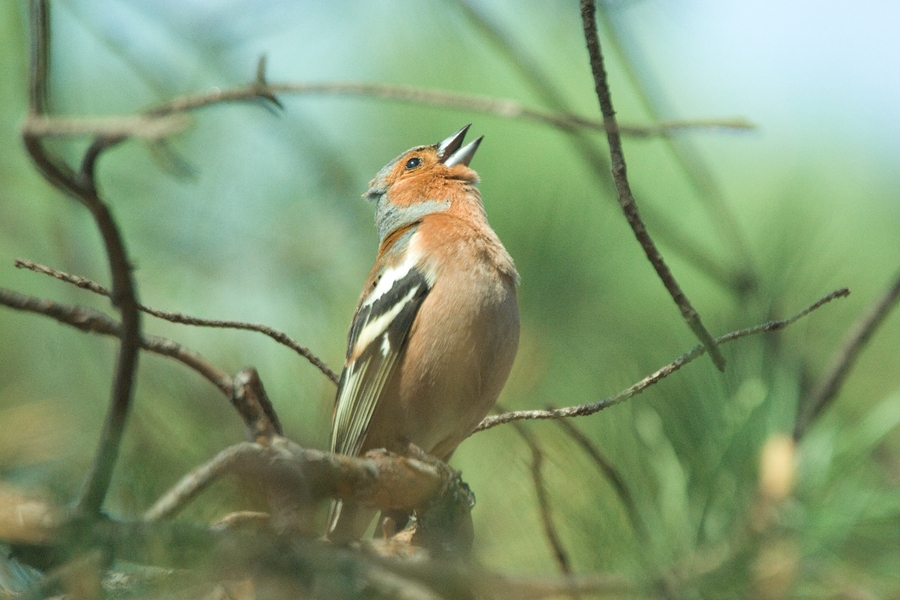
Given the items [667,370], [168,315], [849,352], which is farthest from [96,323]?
[849,352]

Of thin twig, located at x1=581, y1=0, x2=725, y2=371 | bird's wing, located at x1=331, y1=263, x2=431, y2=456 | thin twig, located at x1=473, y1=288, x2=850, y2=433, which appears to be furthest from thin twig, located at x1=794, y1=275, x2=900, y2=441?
bird's wing, located at x1=331, y1=263, x2=431, y2=456

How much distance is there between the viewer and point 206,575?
5.04ft

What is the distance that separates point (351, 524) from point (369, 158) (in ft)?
12.3

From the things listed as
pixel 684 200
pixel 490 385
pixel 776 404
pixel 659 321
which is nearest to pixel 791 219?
pixel 659 321

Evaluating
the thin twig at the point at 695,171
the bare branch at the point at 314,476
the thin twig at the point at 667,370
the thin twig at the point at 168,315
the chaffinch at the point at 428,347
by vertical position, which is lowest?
the bare branch at the point at 314,476

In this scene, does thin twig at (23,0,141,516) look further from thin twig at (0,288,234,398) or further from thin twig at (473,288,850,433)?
thin twig at (473,288,850,433)

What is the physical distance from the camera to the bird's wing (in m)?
3.88

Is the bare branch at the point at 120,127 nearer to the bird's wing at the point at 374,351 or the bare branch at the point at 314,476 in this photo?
the bare branch at the point at 314,476

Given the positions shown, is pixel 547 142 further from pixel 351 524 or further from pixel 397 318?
pixel 351 524

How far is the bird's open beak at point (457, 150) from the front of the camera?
4.99m

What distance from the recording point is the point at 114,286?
63.1 inches

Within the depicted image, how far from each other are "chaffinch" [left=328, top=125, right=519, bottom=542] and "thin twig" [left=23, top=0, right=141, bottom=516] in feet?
6.50

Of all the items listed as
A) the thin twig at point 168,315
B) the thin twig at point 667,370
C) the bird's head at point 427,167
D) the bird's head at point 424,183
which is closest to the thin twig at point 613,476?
the thin twig at point 667,370

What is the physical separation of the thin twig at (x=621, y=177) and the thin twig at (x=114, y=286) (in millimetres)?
1448
